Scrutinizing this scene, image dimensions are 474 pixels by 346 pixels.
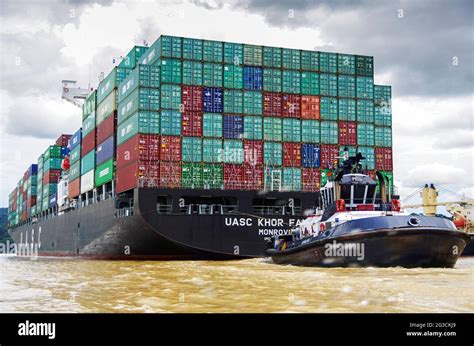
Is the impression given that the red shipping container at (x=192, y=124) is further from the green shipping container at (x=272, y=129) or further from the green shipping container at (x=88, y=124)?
the green shipping container at (x=88, y=124)

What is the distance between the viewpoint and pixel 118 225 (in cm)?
4428

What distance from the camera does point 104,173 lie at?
53.0 metres

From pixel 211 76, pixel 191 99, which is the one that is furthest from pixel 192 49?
pixel 191 99

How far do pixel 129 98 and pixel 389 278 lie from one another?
3157 centimetres

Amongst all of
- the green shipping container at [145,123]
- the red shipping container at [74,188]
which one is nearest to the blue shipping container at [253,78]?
the green shipping container at [145,123]

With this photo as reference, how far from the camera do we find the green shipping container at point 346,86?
47.7 m

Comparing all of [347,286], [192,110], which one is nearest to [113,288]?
[347,286]

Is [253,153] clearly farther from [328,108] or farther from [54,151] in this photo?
[54,151]

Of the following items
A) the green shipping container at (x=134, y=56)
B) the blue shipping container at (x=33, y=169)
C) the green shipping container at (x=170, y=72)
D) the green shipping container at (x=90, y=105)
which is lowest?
the blue shipping container at (x=33, y=169)

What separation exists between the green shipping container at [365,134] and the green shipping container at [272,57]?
28.5ft

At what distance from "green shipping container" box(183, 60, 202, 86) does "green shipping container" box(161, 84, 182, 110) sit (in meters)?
0.97

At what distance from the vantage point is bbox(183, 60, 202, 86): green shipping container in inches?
1715

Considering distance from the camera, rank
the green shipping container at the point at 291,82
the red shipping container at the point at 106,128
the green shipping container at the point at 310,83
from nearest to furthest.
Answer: the green shipping container at the point at 291,82
the green shipping container at the point at 310,83
the red shipping container at the point at 106,128
